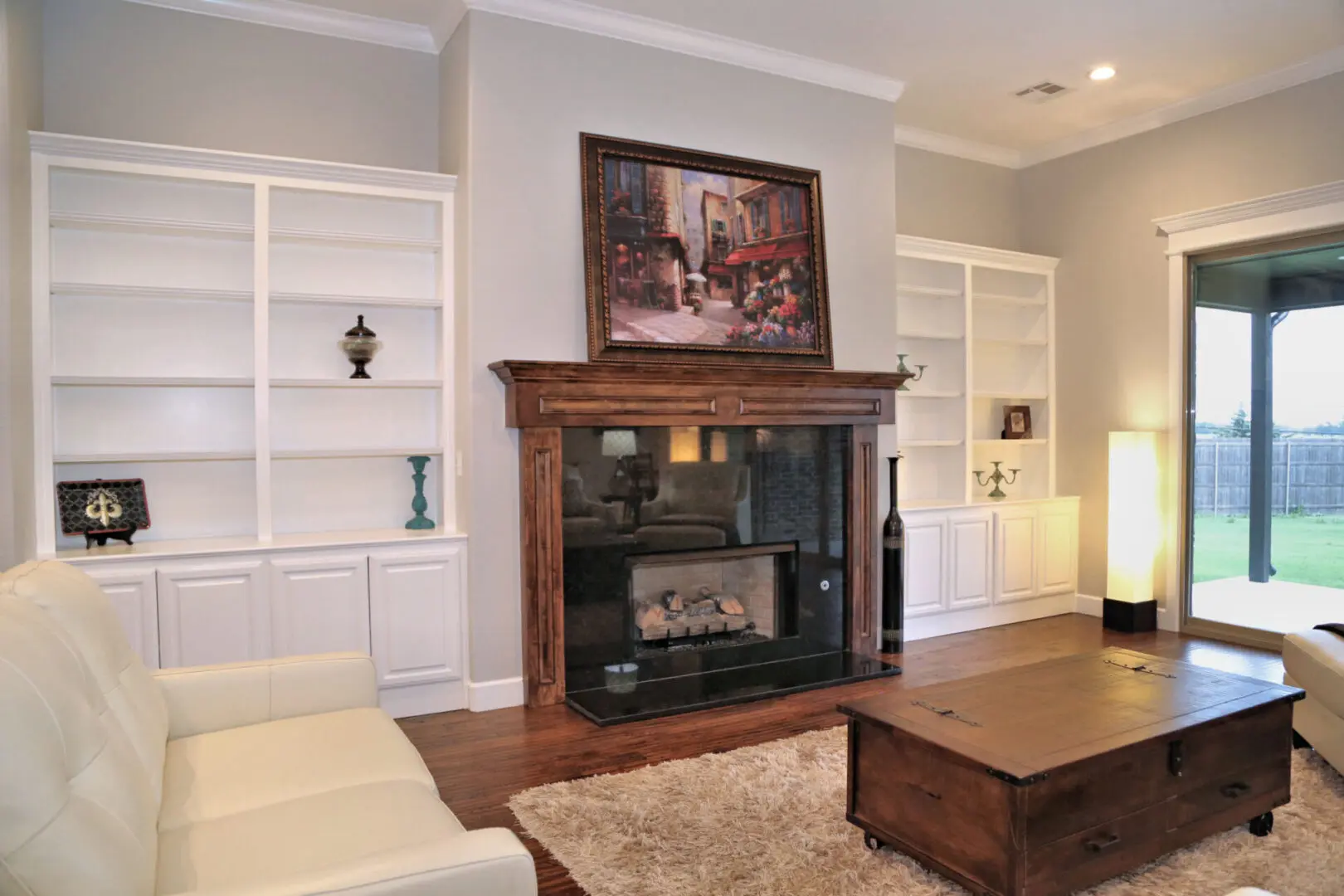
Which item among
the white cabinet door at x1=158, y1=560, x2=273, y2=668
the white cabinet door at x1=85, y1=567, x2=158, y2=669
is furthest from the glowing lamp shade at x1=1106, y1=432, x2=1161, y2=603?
the white cabinet door at x1=85, y1=567, x2=158, y2=669

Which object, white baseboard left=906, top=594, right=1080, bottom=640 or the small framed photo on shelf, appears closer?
white baseboard left=906, top=594, right=1080, bottom=640

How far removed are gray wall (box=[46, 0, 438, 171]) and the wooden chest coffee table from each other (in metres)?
3.60

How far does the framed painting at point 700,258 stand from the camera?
4.36 metres

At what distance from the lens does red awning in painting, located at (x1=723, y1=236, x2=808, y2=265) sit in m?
4.71

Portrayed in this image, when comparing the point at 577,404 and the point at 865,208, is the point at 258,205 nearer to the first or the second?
the point at 577,404

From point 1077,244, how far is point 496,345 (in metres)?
4.36

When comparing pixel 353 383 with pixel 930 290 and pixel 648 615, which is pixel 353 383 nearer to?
pixel 648 615

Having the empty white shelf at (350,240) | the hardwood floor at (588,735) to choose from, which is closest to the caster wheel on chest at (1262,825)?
the hardwood floor at (588,735)

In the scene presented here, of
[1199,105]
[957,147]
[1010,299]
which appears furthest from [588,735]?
[1199,105]

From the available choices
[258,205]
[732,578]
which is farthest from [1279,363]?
[258,205]

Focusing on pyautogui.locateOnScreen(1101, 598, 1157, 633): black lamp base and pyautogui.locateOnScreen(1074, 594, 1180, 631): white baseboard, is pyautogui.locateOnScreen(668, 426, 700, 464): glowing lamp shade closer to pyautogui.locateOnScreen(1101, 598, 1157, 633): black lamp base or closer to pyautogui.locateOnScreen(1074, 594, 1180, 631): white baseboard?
pyautogui.locateOnScreen(1101, 598, 1157, 633): black lamp base

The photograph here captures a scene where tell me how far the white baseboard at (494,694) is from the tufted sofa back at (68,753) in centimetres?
211

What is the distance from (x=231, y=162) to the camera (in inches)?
152

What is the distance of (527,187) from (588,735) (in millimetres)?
2502
